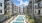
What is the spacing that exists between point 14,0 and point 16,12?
202 mm

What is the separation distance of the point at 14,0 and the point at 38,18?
49 centimetres

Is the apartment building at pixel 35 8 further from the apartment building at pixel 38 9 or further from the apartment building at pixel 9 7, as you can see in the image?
the apartment building at pixel 9 7

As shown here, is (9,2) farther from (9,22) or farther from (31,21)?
(31,21)

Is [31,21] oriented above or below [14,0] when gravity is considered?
below

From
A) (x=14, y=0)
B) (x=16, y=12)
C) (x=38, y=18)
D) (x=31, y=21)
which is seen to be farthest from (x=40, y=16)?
(x=14, y=0)

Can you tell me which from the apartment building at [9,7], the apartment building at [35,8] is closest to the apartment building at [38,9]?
the apartment building at [35,8]

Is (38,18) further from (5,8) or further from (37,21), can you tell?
(5,8)

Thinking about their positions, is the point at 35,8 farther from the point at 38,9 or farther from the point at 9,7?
the point at 9,7

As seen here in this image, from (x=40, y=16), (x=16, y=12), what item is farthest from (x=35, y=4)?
(x=16, y=12)

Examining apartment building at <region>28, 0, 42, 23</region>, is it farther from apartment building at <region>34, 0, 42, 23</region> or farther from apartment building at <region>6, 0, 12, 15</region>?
apartment building at <region>6, 0, 12, 15</region>

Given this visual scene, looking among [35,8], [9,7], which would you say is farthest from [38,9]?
[9,7]

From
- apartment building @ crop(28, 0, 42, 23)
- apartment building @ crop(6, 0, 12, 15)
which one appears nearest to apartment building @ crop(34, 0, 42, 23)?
apartment building @ crop(28, 0, 42, 23)

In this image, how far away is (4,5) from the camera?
1400 millimetres

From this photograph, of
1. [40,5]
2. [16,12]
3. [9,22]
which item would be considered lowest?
[9,22]
